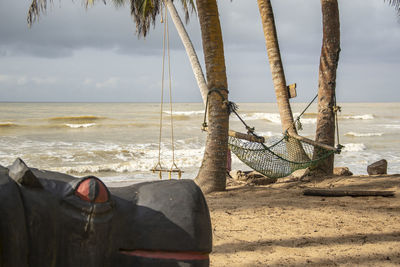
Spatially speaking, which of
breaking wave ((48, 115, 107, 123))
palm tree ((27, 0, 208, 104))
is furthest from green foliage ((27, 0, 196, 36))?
breaking wave ((48, 115, 107, 123))

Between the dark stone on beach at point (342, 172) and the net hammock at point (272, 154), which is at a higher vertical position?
the net hammock at point (272, 154)

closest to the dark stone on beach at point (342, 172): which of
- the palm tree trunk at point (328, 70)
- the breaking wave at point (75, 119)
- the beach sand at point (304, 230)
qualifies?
the palm tree trunk at point (328, 70)

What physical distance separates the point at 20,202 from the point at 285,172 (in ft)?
16.3

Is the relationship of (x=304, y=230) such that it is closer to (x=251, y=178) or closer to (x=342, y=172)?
(x=251, y=178)

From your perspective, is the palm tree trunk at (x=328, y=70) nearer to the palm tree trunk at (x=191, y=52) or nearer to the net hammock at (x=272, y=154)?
the net hammock at (x=272, y=154)

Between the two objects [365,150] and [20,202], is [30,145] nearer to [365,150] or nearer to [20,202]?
[365,150]

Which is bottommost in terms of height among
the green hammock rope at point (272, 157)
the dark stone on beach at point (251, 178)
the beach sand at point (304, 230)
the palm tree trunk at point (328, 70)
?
the dark stone on beach at point (251, 178)

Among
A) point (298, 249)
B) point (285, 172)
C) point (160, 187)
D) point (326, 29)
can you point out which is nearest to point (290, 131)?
point (285, 172)

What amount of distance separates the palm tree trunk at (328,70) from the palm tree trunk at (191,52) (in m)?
1.81

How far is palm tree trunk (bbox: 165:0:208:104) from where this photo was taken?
6.62 metres

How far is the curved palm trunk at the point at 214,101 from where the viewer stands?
4.75 metres

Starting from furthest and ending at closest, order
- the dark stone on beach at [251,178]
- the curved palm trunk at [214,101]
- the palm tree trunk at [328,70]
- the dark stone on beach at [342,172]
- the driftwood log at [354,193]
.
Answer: the dark stone on beach at [342,172], the dark stone on beach at [251,178], the palm tree trunk at [328,70], the curved palm trunk at [214,101], the driftwood log at [354,193]

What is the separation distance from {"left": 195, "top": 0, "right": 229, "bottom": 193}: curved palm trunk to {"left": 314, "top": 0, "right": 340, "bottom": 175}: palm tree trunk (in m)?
1.58

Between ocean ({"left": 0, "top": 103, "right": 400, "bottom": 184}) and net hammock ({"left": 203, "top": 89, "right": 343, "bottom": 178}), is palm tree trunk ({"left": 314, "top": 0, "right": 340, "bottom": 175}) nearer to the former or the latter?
net hammock ({"left": 203, "top": 89, "right": 343, "bottom": 178})
